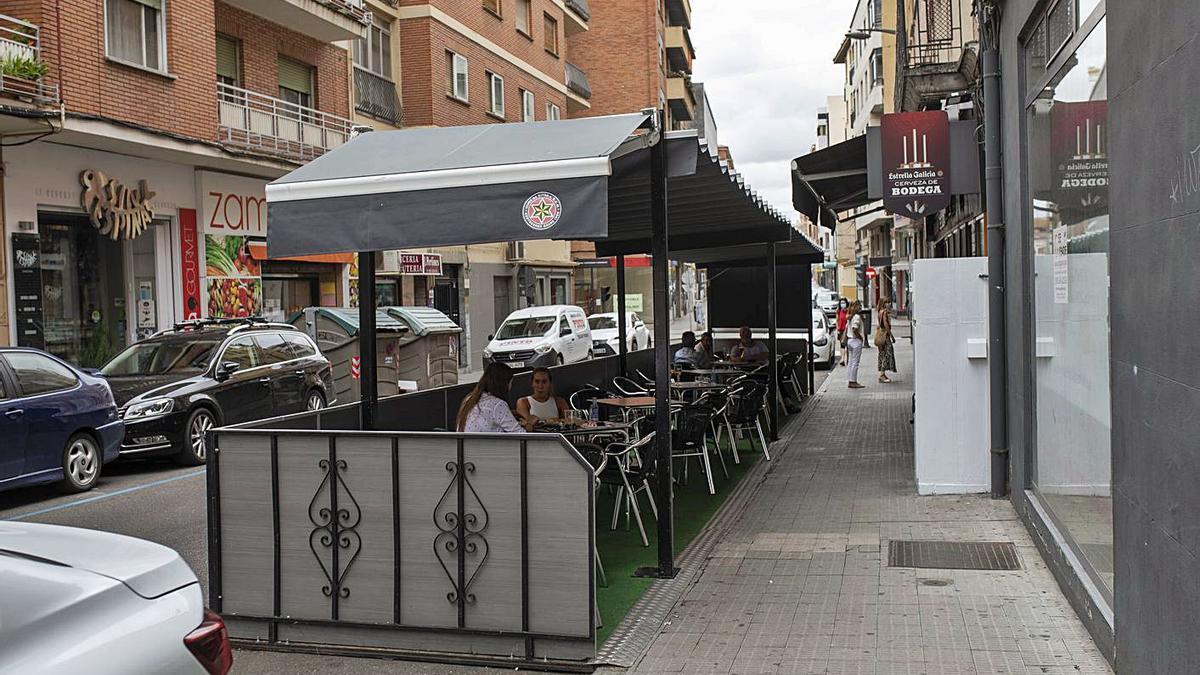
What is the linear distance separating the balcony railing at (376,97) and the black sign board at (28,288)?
11.9 metres

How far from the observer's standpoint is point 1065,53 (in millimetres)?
6562

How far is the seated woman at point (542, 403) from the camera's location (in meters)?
9.59

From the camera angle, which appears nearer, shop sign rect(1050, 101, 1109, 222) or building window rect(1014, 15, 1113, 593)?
shop sign rect(1050, 101, 1109, 222)

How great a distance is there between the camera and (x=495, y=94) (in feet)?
115

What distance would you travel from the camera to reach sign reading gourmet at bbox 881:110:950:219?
10609 millimetres

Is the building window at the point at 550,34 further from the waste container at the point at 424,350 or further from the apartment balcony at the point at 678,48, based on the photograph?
the apartment balcony at the point at 678,48

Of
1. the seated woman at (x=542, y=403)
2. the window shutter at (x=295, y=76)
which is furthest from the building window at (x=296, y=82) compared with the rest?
the seated woman at (x=542, y=403)

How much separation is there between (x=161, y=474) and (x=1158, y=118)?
11681mm

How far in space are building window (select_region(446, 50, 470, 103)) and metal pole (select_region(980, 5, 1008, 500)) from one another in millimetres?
24074

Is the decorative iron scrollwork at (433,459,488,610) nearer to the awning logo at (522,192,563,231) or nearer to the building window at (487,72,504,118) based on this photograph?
the awning logo at (522,192,563,231)

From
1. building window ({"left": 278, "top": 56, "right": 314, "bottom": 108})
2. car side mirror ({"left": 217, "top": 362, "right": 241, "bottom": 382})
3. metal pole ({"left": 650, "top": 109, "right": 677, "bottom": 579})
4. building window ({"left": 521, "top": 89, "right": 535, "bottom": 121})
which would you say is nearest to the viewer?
metal pole ({"left": 650, "top": 109, "right": 677, "bottom": 579})

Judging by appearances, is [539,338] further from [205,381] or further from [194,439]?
[194,439]

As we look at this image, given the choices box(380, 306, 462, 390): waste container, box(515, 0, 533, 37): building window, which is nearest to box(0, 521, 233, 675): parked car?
box(380, 306, 462, 390): waste container

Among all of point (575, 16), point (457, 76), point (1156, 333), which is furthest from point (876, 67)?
point (1156, 333)
